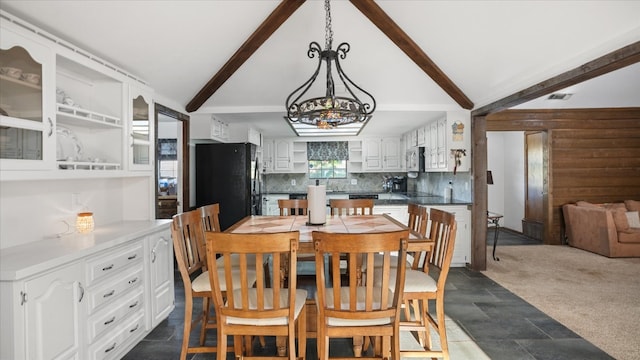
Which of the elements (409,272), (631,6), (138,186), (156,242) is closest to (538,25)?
(631,6)

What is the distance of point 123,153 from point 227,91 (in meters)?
1.87

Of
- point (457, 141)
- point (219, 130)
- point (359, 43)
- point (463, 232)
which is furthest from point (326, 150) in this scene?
point (359, 43)

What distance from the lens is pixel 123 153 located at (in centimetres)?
276

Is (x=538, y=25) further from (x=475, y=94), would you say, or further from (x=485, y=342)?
(x=485, y=342)

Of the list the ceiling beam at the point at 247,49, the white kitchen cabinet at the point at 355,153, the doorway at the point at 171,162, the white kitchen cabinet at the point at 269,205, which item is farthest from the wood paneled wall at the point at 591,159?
the doorway at the point at 171,162

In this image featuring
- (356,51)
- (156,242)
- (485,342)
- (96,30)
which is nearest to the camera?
(96,30)

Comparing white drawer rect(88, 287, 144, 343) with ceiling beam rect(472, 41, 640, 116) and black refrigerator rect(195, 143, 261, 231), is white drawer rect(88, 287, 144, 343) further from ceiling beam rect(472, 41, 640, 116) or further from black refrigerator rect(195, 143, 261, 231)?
ceiling beam rect(472, 41, 640, 116)

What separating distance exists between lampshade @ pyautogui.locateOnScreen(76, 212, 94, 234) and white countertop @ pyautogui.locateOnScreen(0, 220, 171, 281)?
0.04 metres

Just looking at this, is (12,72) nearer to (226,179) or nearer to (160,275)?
(160,275)

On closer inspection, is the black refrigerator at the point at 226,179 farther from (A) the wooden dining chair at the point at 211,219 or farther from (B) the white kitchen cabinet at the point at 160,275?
(B) the white kitchen cabinet at the point at 160,275

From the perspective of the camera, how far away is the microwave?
19.3 ft

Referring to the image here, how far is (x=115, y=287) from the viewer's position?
2.29 metres

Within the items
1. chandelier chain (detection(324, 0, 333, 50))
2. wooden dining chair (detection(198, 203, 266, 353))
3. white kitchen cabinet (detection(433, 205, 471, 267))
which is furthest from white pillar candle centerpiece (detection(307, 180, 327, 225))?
white kitchen cabinet (detection(433, 205, 471, 267))

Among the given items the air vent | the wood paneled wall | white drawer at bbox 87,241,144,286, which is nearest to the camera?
white drawer at bbox 87,241,144,286
